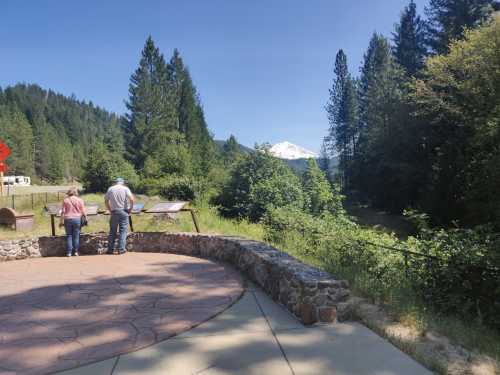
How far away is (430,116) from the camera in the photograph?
25.4 m

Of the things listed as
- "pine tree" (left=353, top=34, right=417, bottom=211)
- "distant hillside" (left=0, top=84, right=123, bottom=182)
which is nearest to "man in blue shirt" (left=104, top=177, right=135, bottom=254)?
"pine tree" (left=353, top=34, right=417, bottom=211)

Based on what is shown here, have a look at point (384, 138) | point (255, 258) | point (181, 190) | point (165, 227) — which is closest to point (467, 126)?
point (384, 138)

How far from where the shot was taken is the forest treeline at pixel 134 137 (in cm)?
3253

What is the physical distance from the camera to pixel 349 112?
49.4 m

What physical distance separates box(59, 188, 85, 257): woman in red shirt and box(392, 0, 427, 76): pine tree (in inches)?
1427

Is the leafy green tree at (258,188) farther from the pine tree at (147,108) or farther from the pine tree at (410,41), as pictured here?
the pine tree at (147,108)

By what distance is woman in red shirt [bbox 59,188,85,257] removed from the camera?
7.89m

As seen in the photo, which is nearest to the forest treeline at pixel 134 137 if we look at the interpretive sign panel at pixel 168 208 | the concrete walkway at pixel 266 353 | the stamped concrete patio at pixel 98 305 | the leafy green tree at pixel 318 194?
the leafy green tree at pixel 318 194

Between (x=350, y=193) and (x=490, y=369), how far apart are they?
130 ft

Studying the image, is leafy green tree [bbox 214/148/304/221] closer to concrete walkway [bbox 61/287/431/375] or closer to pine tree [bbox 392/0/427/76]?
concrete walkway [bbox 61/287/431/375]

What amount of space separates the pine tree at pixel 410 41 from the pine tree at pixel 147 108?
3057cm

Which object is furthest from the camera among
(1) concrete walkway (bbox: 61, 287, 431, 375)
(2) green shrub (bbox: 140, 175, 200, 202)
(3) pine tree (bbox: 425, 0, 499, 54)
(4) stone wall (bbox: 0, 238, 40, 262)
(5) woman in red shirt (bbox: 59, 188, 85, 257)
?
(3) pine tree (bbox: 425, 0, 499, 54)

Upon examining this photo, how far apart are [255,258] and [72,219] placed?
4.53m

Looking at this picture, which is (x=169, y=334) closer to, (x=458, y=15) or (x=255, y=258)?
(x=255, y=258)
